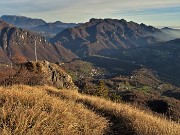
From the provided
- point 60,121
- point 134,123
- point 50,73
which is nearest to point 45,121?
point 60,121

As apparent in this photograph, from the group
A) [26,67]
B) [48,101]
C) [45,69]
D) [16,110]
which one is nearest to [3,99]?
[48,101]

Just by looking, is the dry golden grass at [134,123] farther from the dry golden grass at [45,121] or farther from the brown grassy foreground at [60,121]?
the dry golden grass at [45,121]

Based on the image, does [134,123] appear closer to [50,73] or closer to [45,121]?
[45,121]

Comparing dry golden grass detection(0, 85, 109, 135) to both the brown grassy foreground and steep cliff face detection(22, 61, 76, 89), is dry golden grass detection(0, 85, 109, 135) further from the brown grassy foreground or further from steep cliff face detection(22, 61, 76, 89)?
steep cliff face detection(22, 61, 76, 89)

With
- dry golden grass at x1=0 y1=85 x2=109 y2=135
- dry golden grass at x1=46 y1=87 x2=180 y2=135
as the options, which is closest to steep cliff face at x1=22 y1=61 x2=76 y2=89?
dry golden grass at x1=46 y1=87 x2=180 y2=135

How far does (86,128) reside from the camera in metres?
9.09

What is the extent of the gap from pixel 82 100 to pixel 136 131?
6.07 m

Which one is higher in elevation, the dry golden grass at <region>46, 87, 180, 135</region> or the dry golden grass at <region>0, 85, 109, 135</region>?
the dry golden grass at <region>0, 85, 109, 135</region>

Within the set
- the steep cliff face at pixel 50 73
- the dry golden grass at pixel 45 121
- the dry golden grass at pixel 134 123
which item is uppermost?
the dry golden grass at pixel 45 121

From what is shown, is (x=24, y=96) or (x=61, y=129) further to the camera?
(x=24, y=96)

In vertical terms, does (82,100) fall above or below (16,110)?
below

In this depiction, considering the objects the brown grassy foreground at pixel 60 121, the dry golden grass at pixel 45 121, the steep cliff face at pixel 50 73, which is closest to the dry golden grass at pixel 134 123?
the brown grassy foreground at pixel 60 121

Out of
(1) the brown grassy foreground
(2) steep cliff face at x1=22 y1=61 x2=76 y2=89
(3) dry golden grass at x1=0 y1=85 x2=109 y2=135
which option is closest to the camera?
(3) dry golden grass at x1=0 y1=85 x2=109 y2=135

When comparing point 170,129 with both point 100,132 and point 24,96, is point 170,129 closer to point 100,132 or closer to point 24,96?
point 100,132
